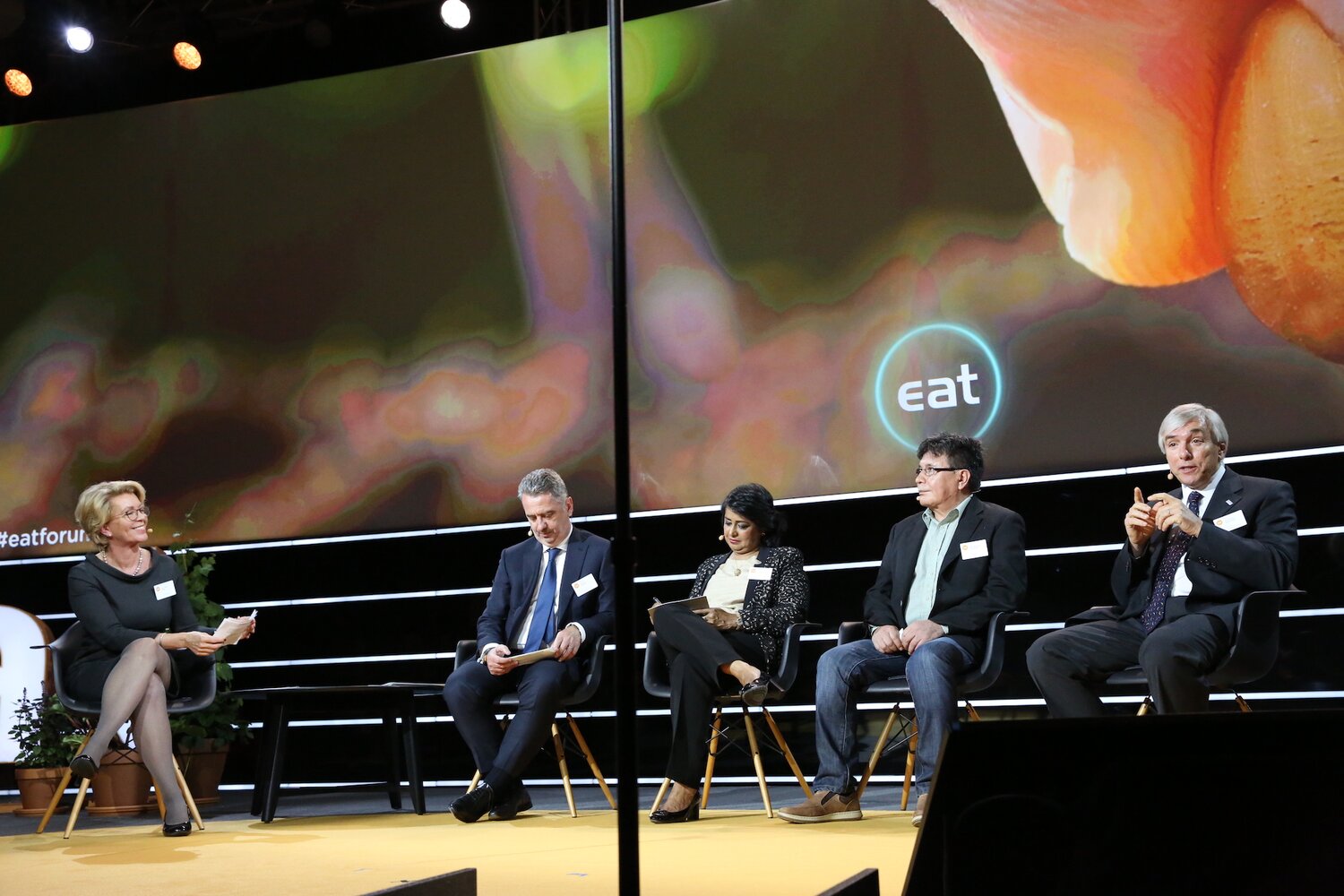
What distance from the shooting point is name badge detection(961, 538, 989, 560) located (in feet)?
15.4

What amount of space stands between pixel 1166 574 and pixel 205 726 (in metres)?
4.11

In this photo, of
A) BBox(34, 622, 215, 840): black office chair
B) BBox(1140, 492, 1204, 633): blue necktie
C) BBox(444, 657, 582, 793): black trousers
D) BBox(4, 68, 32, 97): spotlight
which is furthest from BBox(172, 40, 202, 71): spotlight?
BBox(1140, 492, 1204, 633): blue necktie

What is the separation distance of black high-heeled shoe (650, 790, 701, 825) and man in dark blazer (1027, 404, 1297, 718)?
1.27 m

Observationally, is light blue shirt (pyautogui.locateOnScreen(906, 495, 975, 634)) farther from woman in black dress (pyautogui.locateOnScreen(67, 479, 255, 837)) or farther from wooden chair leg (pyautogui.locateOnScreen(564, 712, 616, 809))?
woman in black dress (pyautogui.locateOnScreen(67, 479, 255, 837))

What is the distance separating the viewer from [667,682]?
5145mm

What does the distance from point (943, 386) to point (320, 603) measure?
10.8 ft

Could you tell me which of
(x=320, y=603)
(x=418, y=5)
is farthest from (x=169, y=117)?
(x=320, y=603)

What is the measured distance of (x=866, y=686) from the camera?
4.70m

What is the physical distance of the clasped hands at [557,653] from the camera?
16.7ft

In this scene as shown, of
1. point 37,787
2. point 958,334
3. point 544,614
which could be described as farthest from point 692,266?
point 37,787

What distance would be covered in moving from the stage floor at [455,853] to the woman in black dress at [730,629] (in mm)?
226

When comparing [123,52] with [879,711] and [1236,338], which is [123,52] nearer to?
[879,711]

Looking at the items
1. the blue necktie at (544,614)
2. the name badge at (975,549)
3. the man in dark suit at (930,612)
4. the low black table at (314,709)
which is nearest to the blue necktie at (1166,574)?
the man in dark suit at (930,612)

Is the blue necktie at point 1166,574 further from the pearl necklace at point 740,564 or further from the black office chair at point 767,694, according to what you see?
the pearl necklace at point 740,564
